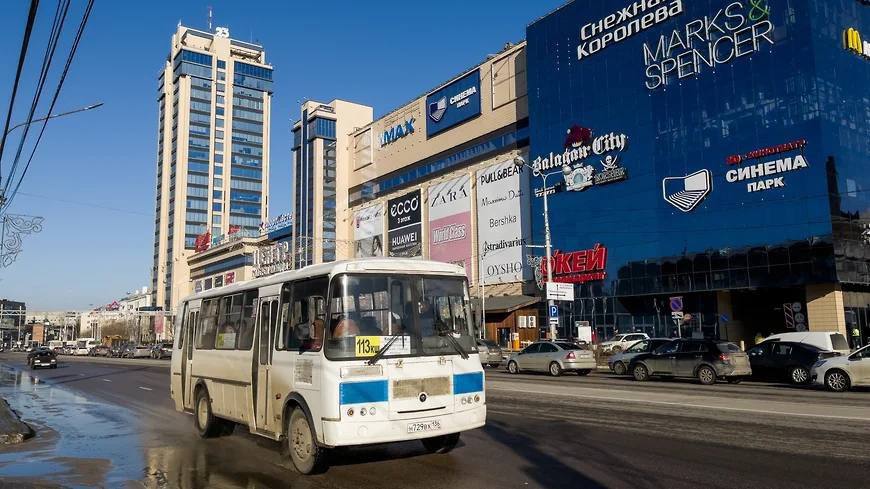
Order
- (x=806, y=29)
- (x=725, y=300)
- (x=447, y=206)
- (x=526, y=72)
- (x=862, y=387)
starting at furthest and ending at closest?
(x=447, y=206) < (x=526, y=72) < (x=725, y=300) < (x=806, y=29) < (x=862, y=387)

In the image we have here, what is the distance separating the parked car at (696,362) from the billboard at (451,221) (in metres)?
34.8

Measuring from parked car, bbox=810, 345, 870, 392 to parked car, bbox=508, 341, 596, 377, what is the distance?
366 inches

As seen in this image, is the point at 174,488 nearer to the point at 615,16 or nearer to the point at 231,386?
the point at 231,386

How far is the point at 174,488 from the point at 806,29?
39639 millimetres

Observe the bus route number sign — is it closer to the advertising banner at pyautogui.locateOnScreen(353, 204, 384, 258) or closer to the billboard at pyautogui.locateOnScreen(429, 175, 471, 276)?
the billboard at pyautogui.locateOnScreen(429, 175, 471, 276)

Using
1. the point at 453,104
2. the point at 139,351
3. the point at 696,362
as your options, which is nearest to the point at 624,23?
the point at 453,104

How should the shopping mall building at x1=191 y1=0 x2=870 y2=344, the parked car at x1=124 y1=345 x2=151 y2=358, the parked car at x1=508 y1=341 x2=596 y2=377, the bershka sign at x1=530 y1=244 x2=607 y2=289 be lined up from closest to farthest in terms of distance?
the parked car at x1=508 y1=341 x2=596 y2=377 < the shopping mall building at x1=191 y1=0 x2=870 y2=344 < the bershka sign at x1=530 y1=244 x2=607 y2=289 < the parked car at x1=124 y1=345 x2=151 y2=358

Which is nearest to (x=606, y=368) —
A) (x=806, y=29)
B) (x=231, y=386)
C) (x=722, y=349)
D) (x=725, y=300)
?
(x=722, y=349)

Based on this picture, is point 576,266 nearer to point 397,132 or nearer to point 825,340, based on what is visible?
point 825,340

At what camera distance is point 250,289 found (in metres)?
10.4

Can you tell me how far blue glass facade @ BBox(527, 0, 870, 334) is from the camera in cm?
3559

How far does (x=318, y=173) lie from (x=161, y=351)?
39854 millimetres

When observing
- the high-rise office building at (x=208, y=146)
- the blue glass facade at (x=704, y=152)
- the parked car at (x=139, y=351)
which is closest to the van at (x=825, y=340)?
the blue glass facade at (x=704, y=152)

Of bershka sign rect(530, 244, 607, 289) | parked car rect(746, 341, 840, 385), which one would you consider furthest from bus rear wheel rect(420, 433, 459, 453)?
bershka sign rect(530, 244, 607, 289)
